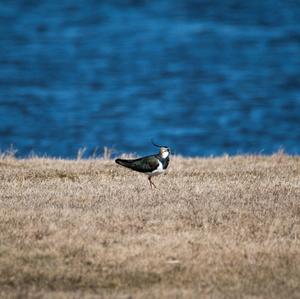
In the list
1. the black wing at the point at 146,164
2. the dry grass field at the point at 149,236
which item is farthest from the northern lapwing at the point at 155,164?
the dry grass field at the point at 149,236

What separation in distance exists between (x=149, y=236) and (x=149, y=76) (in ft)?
184

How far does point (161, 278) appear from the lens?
12492mm

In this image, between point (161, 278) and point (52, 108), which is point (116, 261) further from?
point (52, 108)

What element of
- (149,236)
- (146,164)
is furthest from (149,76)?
(149,236)

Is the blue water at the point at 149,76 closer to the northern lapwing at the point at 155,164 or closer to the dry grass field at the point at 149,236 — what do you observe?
the dry grass field at the point at 149,236

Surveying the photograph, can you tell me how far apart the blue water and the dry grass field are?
59.5 ft

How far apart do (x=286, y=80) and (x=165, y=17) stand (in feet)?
94.7

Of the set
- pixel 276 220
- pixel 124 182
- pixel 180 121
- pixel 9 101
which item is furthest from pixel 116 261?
pixel 9 101

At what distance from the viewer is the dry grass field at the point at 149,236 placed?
40.2 ft

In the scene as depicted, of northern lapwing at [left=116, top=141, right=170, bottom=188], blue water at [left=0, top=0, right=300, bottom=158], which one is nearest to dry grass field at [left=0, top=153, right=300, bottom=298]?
northern lapwing at [left=116, top=141, right=170, bottom=188]

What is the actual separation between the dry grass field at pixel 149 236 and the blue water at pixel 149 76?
59.5 feet

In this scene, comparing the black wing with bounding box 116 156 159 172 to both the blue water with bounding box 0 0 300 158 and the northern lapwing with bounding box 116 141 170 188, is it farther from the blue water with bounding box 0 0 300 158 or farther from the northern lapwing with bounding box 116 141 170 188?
the blue water with bounding box 0 0 300 158

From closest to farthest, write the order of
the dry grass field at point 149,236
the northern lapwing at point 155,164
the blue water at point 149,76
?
the dry grass field at point 149,236 < the northern lapwing at point 155,164 < the blue water at point 149,76

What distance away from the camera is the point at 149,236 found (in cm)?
1373
